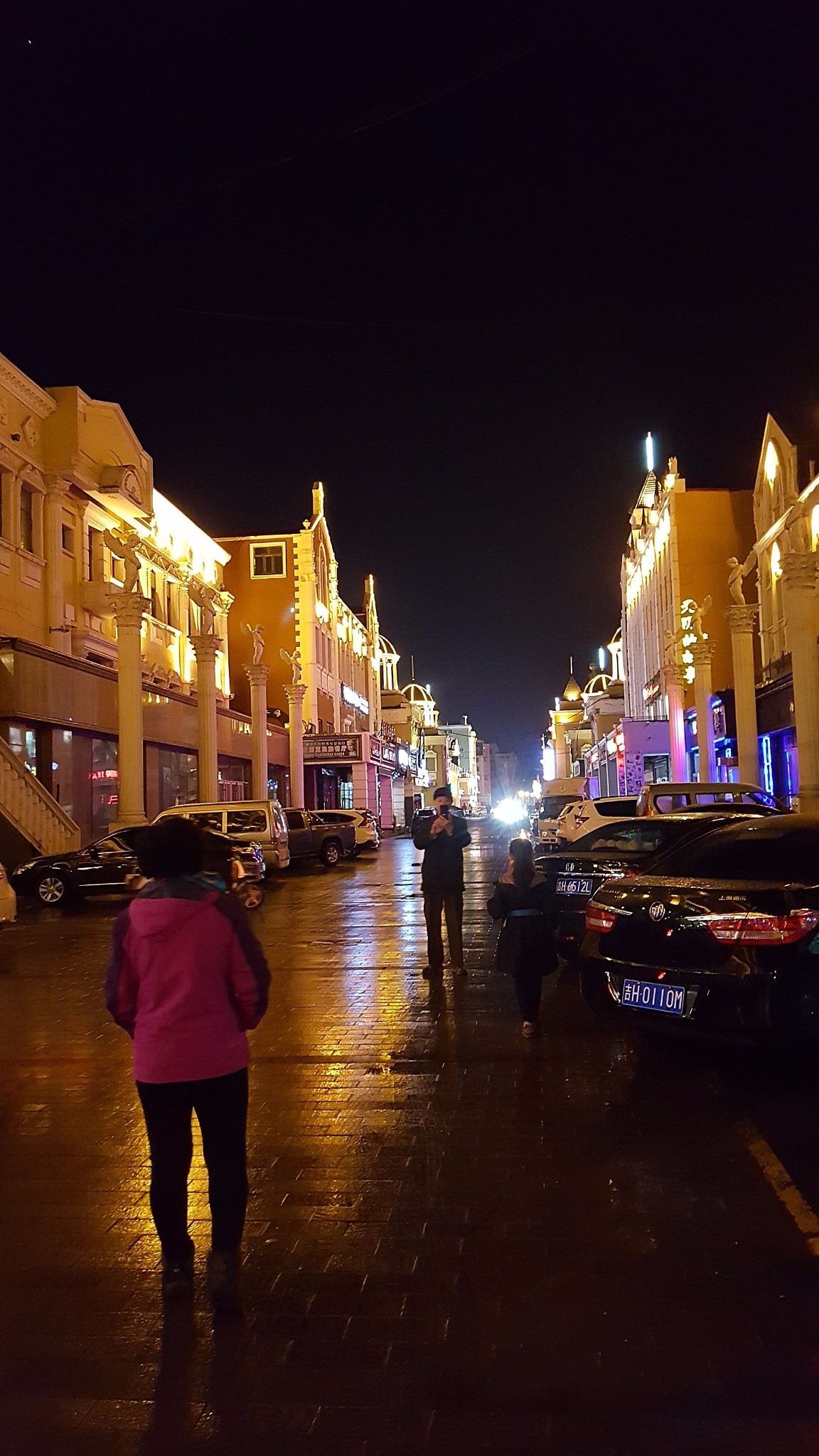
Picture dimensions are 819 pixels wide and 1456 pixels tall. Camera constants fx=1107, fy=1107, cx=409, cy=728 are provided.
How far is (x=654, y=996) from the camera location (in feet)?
22.3

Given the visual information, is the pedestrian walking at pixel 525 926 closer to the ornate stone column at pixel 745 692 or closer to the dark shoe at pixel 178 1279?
the dark shoe at pixel 178 1279

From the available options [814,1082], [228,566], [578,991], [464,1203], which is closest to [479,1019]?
[578,991]

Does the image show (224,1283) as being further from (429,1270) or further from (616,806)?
(616,806)

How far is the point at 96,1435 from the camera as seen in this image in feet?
10.3

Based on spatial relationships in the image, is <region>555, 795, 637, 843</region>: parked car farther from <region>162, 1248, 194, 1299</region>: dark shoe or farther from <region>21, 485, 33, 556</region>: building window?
<region>21, 485, 33, 556</region>: building window

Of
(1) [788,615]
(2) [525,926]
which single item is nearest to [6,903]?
(2) [525,926]

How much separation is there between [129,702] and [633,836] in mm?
16262

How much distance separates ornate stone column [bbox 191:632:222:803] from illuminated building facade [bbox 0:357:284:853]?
10cm

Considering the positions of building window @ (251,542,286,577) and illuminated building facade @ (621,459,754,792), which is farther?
building window @ (251,542,286,577)

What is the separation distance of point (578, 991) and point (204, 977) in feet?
24.1

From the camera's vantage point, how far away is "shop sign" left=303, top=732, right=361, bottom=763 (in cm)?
5197

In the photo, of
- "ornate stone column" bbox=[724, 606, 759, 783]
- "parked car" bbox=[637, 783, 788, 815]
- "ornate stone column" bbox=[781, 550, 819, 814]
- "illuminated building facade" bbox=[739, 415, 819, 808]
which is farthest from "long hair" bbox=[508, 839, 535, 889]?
"ornate stone column" bbox=[724, 606, 759, 783]

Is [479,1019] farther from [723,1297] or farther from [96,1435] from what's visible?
[96,1435]

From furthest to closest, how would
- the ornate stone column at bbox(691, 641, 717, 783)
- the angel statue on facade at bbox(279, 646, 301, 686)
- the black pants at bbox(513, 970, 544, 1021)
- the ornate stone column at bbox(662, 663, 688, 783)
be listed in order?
the angel statue on facade at bbox(279, 646, 301, 686) → the ornate stone column at bbox(662, 663, 688, 783) → the ornate stone column at bbox(691, 641, 717, 783) → the black pants at bbox(513, 970, 544, 1021)
